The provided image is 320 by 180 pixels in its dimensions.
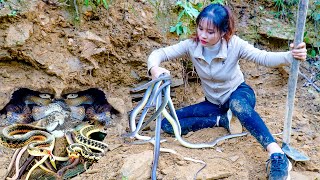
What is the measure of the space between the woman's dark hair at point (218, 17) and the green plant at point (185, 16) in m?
0.80

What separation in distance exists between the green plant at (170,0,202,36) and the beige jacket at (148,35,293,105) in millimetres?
658

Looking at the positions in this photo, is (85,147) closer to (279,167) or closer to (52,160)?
(52,160)

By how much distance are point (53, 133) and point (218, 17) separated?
1518 mm

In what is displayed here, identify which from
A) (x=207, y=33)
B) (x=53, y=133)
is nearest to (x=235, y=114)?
(x=207, y=33)

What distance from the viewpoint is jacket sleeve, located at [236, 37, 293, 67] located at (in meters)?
2.40

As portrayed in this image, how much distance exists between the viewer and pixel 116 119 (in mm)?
3285

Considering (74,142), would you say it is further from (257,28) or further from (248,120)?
(257,28)

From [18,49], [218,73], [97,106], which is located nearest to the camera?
[218,73]

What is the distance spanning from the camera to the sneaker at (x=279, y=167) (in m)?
2.27

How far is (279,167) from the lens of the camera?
2.29 metres

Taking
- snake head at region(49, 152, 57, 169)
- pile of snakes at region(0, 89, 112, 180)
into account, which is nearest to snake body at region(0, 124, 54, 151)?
pile of snakes at region(0, 89, 112, 180)

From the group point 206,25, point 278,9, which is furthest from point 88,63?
point 278,9

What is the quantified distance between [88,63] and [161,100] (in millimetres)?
1294

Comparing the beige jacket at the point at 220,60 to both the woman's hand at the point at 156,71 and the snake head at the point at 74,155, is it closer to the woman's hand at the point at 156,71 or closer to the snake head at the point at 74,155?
the woman's hand at the point at 156,71
